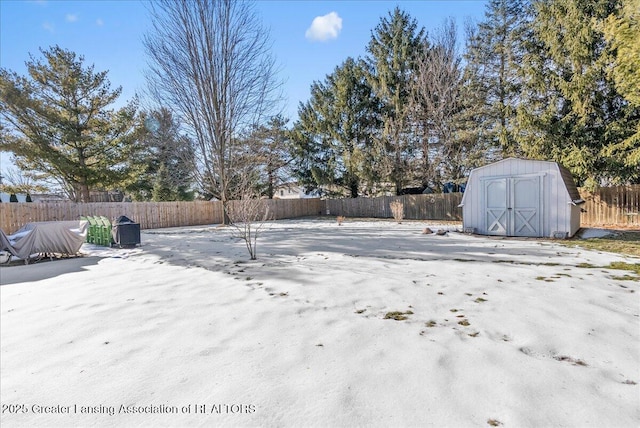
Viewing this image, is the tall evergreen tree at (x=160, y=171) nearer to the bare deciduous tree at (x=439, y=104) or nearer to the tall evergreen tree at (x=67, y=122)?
the tall evergreen tree at (x=67, y=122)

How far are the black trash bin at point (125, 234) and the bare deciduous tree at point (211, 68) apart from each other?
584cm

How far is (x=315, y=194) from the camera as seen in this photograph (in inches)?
1022

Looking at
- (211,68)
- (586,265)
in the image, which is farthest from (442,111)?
(586,265)

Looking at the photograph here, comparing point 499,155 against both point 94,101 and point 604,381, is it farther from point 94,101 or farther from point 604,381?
point 94,101

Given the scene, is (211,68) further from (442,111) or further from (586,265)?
(586,265)

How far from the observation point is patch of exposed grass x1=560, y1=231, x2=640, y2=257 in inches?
258

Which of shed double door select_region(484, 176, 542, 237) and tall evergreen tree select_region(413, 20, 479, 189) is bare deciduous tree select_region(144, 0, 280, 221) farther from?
shed double door select_region(484, 176, 542, 237)

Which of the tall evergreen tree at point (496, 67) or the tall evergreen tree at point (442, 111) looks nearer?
the tall evergreen tree at point (496, 67)

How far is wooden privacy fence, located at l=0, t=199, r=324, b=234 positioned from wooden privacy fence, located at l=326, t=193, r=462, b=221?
374 centimetres

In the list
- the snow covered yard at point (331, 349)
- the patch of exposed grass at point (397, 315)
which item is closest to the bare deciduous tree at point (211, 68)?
the snow covered yard at point (331, 349)

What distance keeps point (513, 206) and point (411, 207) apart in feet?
32.1

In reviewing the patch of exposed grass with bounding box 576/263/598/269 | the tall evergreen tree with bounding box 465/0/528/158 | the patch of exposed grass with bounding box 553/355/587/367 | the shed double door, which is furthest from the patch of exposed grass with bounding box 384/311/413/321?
the tall evergreen tree with bounding box 465/0/528/158

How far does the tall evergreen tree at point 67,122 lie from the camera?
13875mm

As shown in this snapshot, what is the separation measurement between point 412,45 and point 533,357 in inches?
853
